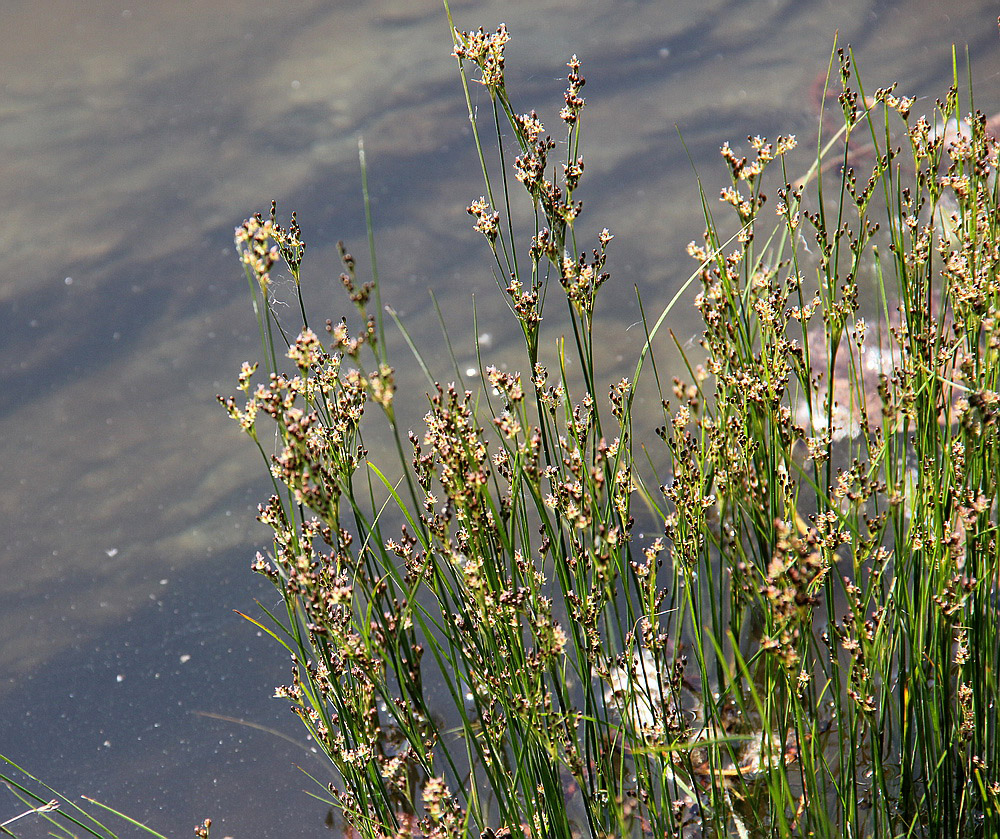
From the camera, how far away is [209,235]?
3922 mm

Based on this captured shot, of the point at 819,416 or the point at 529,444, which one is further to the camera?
the point at 819,416

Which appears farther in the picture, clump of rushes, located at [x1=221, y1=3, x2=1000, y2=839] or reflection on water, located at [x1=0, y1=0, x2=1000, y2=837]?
reflection on water, located at [x1=0, y1=0, x2=1000, y2=837]

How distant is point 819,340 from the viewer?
123 inches

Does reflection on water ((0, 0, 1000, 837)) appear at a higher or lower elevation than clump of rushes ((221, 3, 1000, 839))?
higher

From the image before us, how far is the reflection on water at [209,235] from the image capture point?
252 centimetres

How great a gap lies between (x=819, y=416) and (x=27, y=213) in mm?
3453

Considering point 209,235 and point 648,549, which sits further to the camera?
point 209,235

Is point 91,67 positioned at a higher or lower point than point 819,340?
higher

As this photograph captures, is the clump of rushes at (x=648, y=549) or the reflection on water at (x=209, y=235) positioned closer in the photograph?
the clump of rushes at (x=648, y=549)

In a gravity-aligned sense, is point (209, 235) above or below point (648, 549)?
above

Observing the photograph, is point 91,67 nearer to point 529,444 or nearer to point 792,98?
point 792,98

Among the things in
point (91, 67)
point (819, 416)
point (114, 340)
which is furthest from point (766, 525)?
point (91, 67)

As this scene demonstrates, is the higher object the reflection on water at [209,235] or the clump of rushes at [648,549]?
the reflection on water at [209,235]

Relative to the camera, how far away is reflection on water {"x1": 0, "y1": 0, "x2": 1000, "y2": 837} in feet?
8.28
